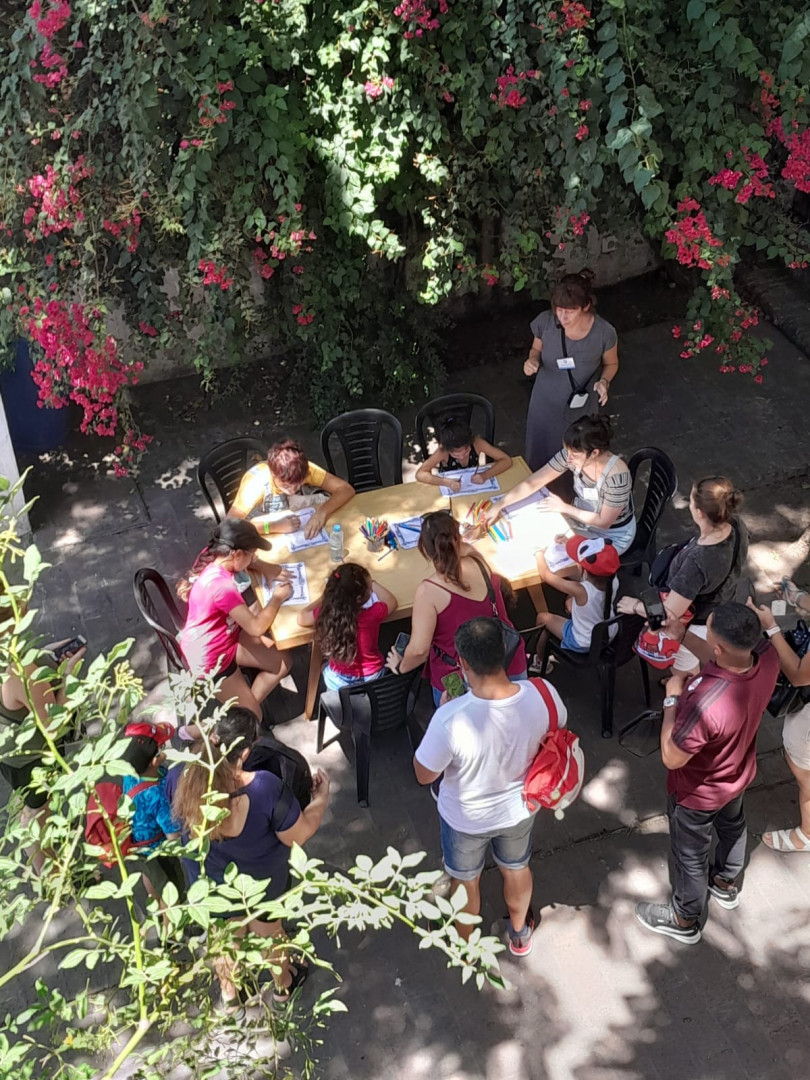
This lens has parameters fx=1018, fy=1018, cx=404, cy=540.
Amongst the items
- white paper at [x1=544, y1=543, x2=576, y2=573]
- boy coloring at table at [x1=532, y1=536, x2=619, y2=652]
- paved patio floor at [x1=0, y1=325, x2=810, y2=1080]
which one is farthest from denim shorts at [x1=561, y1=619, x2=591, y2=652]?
paved patio floor at [x1=0, y1=325, x2=810, y2=1080]

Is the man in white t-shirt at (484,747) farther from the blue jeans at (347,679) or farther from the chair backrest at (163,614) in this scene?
the chair backrest at (163,614)

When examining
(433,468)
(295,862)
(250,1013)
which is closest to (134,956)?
(295,862)

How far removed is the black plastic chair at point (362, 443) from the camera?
6.27 metres

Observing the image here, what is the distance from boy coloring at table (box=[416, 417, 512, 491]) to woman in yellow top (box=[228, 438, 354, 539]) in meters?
0.52

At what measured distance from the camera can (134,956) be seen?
1.93m

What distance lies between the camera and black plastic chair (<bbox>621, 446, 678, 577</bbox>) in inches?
231

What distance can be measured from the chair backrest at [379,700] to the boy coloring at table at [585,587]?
86 centimetres

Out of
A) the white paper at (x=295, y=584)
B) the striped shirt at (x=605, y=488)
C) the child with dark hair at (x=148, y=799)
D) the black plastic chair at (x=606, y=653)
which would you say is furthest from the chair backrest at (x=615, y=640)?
the child with dark hair at (x=148, y=799)

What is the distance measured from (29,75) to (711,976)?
5497 millimetres

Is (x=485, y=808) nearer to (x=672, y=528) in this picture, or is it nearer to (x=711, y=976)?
(x=711, y=976)

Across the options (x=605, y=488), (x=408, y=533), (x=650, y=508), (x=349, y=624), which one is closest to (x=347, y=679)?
(x=349, y=624)

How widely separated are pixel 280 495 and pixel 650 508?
2.17 meters

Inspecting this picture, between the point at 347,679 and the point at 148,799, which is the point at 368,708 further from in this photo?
the point at 148,799

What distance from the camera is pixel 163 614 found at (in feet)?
18.6
